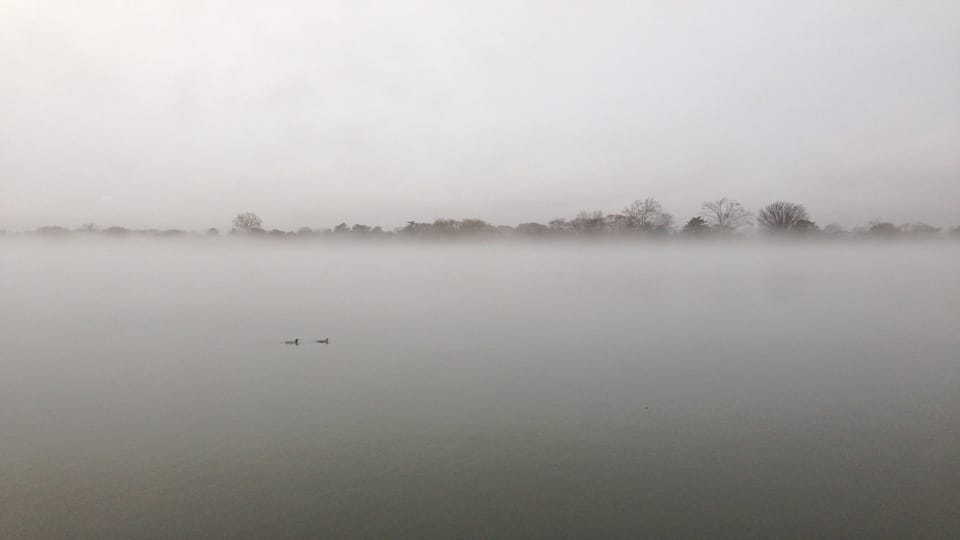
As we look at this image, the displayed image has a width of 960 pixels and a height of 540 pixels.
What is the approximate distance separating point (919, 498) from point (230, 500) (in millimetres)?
9167

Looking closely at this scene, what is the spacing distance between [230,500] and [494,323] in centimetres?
1574

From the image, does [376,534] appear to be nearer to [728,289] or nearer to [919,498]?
[919,498]

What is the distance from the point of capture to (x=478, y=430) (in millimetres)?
9312

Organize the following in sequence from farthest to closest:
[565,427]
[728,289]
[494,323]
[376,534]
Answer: [728,289] → [494,323] → [565,427] → [376,534]

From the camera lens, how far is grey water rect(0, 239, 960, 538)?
6.53 metres

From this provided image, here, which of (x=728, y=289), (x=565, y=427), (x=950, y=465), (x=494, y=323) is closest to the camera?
(x=950, y=465)

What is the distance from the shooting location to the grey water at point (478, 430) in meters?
6.53

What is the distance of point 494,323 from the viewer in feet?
72.3

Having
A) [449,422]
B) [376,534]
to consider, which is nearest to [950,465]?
[449,422]

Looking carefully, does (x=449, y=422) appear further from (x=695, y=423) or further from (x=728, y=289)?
(x=728, y=289)

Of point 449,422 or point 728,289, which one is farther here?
point 728,289

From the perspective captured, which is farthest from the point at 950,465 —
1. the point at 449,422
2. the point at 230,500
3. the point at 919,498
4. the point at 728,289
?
the point at 728,289

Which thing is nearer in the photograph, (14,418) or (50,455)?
(50,455)

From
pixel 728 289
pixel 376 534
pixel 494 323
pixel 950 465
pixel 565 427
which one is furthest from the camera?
pixel 728 289
